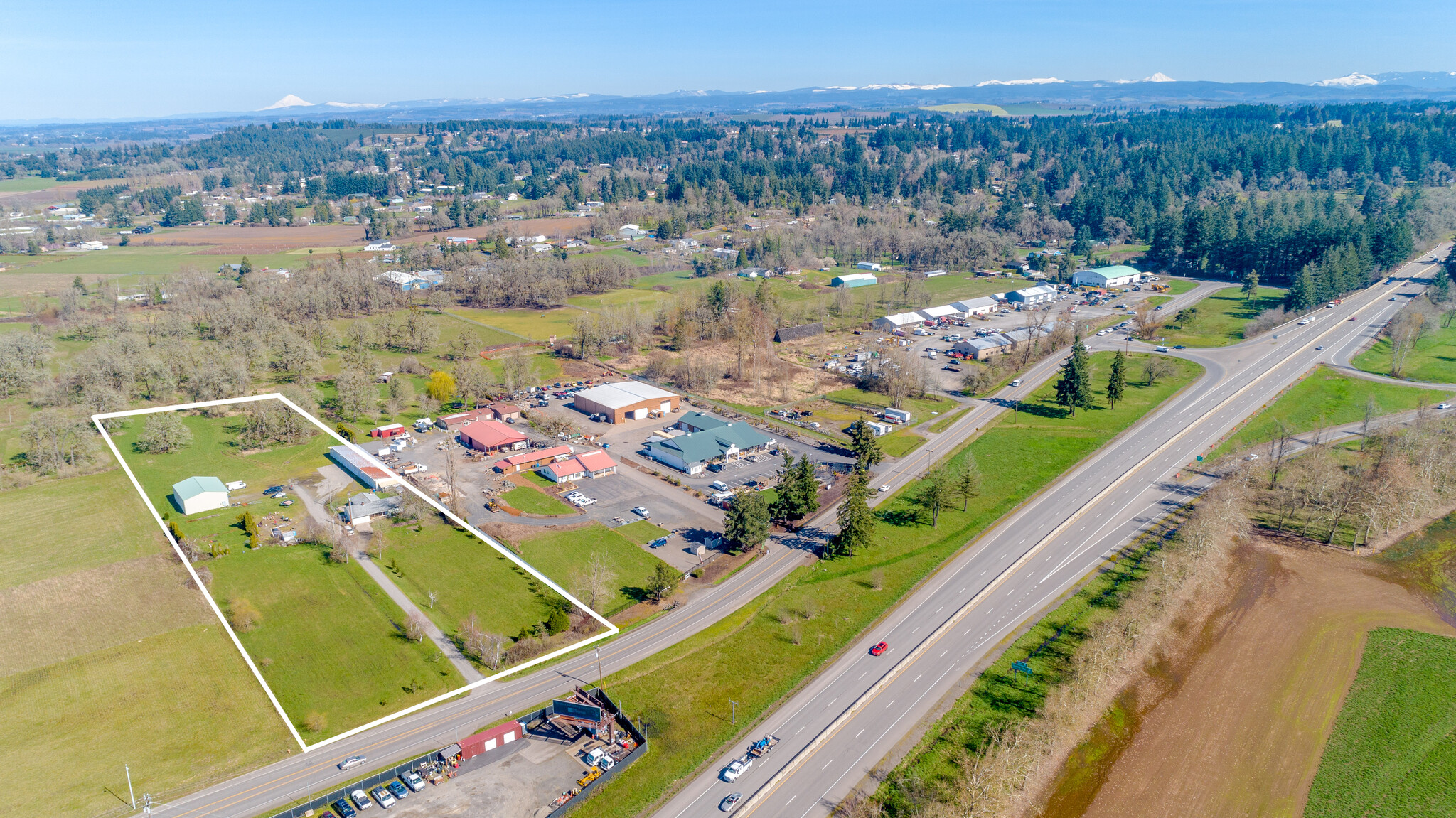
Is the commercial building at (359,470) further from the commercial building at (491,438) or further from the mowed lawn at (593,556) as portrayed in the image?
the commercial building at (491,438)

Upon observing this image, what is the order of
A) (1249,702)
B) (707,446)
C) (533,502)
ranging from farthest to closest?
(707,446), (533,502), (1249,702)

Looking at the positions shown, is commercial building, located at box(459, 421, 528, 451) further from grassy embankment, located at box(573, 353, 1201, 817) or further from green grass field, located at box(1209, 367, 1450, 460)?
green grass field, located at box(1209, 367, 1450, 460)

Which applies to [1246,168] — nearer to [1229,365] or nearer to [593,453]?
[1229,365]

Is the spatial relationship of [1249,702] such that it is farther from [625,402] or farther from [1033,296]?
[1033,296]

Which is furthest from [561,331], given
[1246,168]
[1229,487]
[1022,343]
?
[1246,168]

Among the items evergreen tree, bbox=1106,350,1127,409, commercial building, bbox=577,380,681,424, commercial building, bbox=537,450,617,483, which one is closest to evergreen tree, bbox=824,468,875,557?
commercial building, bbox=537,450,617,483

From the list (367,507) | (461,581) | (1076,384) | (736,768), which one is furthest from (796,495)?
(1076,384)

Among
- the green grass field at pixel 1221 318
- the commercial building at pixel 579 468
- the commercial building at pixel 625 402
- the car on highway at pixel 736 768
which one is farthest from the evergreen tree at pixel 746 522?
the green grass field at pixel 1221 318
